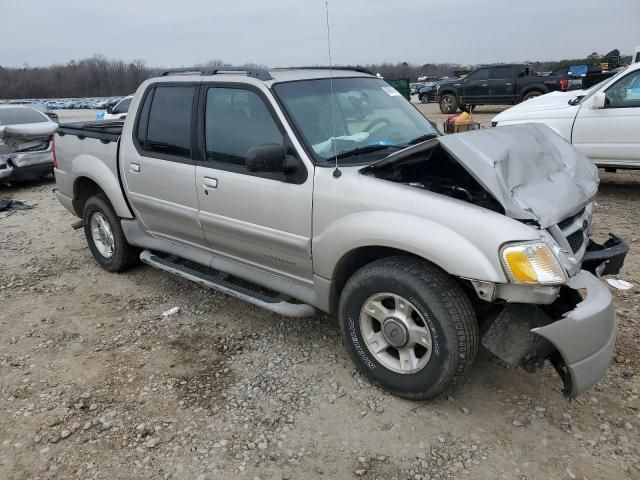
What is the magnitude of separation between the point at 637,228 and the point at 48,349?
5.98 metres

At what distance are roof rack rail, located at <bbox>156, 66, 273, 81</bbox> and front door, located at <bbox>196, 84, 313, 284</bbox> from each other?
5.1 inches

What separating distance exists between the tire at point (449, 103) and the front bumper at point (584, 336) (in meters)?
19.5

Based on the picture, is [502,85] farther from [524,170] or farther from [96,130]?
[524,170]

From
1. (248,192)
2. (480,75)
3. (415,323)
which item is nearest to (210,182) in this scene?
(248,192)

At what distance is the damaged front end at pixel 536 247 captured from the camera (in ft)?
8.14

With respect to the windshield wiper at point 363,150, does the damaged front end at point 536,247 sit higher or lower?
lower

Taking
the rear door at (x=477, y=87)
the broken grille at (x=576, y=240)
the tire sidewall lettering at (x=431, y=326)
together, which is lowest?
the tire sidewall lettering at (x=431, y=326)

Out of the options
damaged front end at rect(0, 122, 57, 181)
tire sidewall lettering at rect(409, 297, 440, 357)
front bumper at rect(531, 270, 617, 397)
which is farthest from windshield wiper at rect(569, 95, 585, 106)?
damaged front end at rect(0, 122, 57, 181)

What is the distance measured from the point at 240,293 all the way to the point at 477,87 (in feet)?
60.9

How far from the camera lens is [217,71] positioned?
392 cm

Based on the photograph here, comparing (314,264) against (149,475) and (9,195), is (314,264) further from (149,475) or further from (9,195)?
(9,195)

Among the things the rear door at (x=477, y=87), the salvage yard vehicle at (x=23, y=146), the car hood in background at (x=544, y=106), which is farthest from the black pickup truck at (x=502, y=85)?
the salvage yard vehicle at (x=23, y=146)

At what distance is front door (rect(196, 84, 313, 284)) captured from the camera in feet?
10.9

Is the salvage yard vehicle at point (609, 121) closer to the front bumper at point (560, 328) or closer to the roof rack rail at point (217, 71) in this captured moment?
the roof rack rail at point (217, 71)
